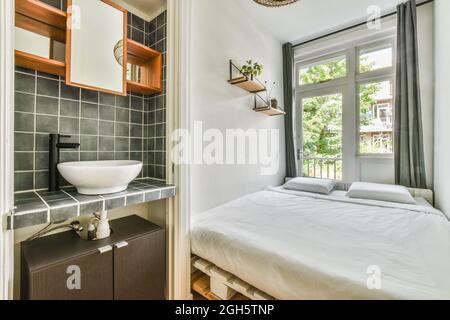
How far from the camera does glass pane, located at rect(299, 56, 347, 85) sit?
3.02 meters

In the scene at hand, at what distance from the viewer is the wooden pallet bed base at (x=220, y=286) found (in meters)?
1.14

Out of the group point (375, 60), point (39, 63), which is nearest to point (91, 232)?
point (39, 63)

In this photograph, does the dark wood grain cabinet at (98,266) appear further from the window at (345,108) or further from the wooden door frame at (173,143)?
the window at (345,108)

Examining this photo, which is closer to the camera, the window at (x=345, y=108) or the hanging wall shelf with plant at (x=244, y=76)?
the hanging wall shelf with plant at (x=244, y=76)

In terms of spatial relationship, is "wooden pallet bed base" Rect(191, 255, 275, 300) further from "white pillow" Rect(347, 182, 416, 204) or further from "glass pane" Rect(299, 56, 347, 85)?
"glass pane" Rect(299, 56, 347, 85)

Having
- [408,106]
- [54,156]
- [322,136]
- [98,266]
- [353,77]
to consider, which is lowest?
[98,266]

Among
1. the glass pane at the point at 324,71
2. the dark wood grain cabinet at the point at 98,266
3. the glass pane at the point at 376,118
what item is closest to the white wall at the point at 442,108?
the glass pane at the point at 376,118

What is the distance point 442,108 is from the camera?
6.45 ft

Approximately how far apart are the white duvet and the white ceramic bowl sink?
2.18 feet

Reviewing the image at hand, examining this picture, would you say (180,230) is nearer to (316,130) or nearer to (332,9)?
(316,130)

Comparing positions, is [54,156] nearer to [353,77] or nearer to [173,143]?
[173,143]

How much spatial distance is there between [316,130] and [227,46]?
2.01m

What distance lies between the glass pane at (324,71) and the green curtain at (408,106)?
26.6 inches

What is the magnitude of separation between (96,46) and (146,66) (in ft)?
1.33
